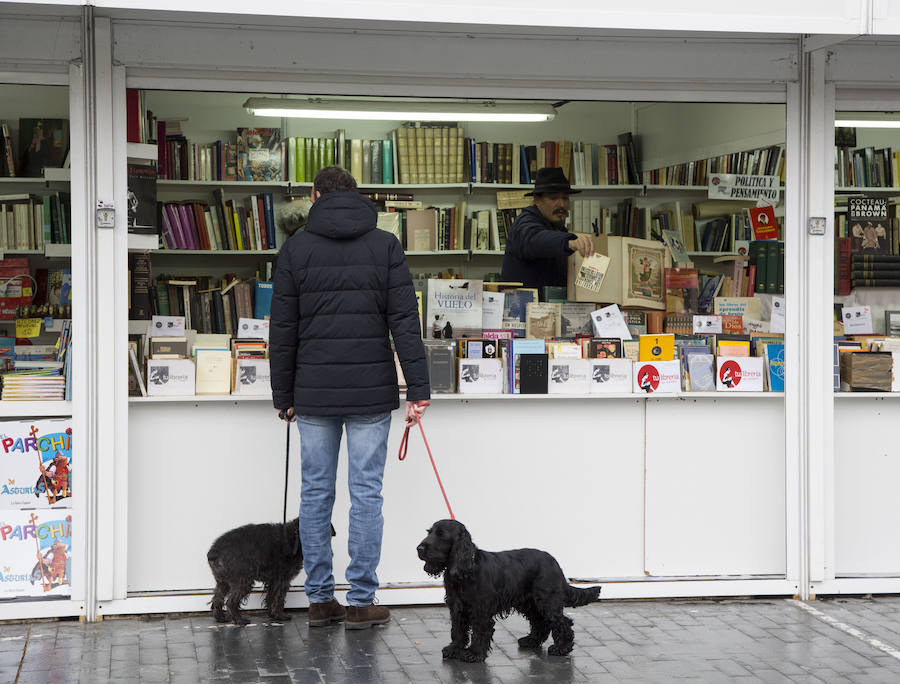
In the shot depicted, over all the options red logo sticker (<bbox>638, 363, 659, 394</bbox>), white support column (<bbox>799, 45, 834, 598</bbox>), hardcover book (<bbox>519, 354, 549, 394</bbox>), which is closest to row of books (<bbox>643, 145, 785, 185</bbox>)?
white support column (<bbox>799, 45, 834, 598</bbox>)

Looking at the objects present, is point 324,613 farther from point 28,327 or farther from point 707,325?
point 28,327

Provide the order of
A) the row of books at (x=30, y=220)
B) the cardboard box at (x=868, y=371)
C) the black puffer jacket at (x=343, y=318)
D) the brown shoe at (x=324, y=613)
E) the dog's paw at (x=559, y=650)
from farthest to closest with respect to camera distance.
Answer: the row of books at (x=30, y=220) < the cardboard box at (x=868, y=371) < the brown shoe at (x=324, y=613) < the black puffer jacket at (x=343, y=318) < the dog's paw at (x=559, y=650)

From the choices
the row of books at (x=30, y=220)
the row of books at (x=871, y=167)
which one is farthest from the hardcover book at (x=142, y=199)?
the row of books at (x=871, y=167)

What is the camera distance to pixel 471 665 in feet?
15.4

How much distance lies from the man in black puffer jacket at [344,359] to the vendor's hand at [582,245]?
A: 1.52 metres

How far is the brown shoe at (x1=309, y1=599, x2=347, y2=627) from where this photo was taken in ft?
17.1

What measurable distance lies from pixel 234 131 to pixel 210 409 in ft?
8.35

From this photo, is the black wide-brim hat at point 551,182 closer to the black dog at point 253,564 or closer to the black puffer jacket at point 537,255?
the black puffer jacket at point 537,255

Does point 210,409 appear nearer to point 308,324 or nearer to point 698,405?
point 308,324

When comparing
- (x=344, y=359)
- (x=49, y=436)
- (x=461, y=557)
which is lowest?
(x=461, y=557)

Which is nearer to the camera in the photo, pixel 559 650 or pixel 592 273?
pixel 559 650

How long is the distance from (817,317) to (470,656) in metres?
2.57

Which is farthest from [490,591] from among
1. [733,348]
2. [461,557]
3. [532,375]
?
[733,348]

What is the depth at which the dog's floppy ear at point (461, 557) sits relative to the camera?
4.57m
